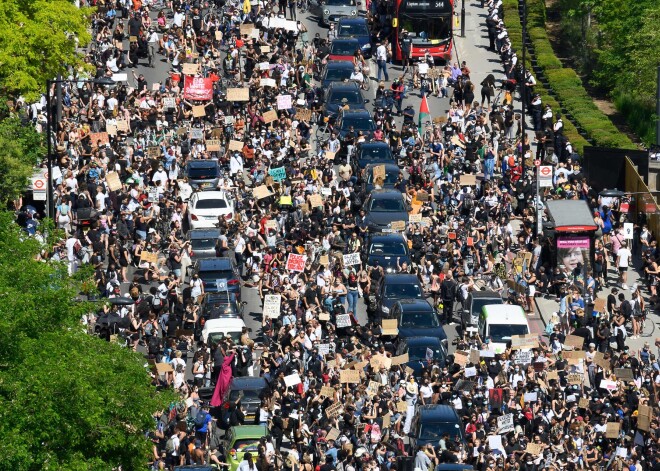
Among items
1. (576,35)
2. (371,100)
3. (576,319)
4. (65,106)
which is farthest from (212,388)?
(576,35)

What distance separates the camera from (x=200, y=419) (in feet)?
164

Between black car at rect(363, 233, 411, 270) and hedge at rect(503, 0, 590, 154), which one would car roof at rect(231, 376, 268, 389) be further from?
hedge at rect(503, 0, 590, 154)

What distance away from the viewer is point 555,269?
196 feet

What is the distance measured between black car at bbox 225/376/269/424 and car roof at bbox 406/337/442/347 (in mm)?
4088

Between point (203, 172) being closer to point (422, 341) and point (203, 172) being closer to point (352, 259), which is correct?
point (352, 259)

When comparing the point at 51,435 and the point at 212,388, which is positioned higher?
the point at 51,435

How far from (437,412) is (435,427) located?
1.66 ft

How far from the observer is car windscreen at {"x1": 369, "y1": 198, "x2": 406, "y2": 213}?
61.8m

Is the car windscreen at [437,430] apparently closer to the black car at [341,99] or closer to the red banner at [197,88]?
the black car at [341,99]

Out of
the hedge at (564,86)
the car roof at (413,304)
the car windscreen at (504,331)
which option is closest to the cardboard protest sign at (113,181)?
the car roof at (413,304)

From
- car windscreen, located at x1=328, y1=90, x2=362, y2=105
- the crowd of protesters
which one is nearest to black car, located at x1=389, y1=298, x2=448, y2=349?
the crowd of protesters

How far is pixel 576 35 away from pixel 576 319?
31266mm

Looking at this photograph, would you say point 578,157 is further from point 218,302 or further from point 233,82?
point 218,302

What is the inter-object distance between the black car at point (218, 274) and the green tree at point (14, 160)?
578 centimetres
